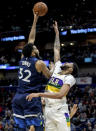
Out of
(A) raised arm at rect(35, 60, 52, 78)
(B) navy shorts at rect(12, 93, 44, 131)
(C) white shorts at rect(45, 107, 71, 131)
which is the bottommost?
(C) white shorts at rect(45, 107, 71, 131)

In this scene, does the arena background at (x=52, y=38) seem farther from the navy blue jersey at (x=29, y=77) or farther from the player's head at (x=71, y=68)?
the navy blue jersey at (x=29, y=77)

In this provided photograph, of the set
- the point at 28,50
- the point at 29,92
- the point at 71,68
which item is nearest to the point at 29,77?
the point at 29,92

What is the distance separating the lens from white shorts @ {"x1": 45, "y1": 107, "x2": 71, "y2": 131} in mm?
4195

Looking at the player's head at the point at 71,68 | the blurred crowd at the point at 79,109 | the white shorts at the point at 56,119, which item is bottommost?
the blurred crowd at the point at 79,109

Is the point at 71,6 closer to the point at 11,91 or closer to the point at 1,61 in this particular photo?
the point at 1,61

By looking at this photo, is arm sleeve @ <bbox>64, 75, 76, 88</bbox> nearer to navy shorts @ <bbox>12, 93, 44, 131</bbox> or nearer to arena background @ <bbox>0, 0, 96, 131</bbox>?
navy shorts @ <bbox>12, 93, 44, 131</bbox>

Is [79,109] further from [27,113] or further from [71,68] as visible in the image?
[27,113]

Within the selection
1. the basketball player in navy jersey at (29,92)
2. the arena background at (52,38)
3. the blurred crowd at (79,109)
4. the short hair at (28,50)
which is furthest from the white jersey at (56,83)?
the arena background at (52,38)

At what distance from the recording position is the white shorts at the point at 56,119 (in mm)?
4195

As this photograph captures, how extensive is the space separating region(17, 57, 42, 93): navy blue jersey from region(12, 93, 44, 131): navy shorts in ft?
0.39

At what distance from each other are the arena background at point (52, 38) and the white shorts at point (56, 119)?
10.3 meters

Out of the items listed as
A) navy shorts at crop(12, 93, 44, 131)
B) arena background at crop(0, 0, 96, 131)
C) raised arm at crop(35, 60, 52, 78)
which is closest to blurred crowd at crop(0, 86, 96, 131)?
arena background at crop(0, 0, 96, 131)

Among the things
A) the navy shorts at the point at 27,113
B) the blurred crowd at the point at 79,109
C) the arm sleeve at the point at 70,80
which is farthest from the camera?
the blurred crowd at the point at 79,109

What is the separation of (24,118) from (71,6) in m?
18.4
